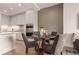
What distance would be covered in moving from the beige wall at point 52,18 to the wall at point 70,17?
80cm

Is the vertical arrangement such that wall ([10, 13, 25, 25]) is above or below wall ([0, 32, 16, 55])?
above

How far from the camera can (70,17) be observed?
5.91 m

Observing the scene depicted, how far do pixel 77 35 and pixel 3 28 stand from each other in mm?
6579

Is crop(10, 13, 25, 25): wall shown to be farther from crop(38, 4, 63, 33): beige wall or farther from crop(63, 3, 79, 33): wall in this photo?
crop(63, 3, 79, 33): wall

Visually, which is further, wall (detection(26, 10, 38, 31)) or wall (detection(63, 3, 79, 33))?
wall (detection(26, 10, 38, 31))

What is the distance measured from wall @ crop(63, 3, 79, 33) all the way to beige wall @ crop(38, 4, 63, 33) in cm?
80

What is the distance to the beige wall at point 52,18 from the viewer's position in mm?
6895

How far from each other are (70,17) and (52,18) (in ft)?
5.69

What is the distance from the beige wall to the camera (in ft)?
22.6

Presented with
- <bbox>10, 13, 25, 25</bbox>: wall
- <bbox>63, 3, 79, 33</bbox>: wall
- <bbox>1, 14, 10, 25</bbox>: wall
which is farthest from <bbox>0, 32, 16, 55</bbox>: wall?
<bbox>1, 14, 10, 25</bbox>: wall

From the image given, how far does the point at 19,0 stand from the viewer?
102cm

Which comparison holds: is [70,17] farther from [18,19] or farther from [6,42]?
[18,19]

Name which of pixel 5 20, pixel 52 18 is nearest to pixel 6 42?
pixel 52 18
